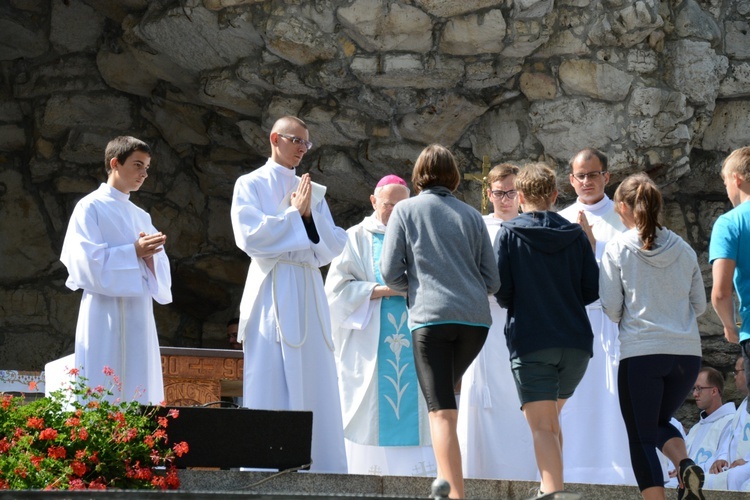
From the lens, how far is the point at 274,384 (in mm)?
6871

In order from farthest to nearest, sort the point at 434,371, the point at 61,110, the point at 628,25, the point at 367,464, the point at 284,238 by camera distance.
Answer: the point at 61,110 → the point at 628,25 → the point at 367,464 → the point at 284,238 → the point at 434,371

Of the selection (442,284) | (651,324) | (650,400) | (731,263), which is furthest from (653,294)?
(442,284)

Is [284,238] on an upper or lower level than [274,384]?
upper

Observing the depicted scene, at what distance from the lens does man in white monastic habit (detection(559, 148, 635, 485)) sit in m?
7.43

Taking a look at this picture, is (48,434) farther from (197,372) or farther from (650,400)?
(197,372)

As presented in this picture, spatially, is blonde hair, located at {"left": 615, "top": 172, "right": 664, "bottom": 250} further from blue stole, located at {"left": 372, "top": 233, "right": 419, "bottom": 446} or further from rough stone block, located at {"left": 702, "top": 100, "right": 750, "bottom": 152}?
rough stone block, located at {"left": 702, "top": 100, "right": 750, "bottom": 152}

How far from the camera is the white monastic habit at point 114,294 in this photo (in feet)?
22.5

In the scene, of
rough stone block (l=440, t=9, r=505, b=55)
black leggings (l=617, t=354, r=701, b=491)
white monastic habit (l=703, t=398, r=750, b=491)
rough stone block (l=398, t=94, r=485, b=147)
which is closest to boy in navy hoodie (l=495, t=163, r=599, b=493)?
black leggings (l=617, t=354, r=701, b=491)

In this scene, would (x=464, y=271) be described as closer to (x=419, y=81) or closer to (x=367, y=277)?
(x=367, y=277)

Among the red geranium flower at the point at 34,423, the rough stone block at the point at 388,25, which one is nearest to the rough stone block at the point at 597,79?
the rough stone block at the point at 388,25

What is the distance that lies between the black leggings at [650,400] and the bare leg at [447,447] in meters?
0.79

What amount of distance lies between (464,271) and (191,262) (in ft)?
26.8

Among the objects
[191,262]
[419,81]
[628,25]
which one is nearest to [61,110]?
[191,262]

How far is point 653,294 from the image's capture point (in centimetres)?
545
